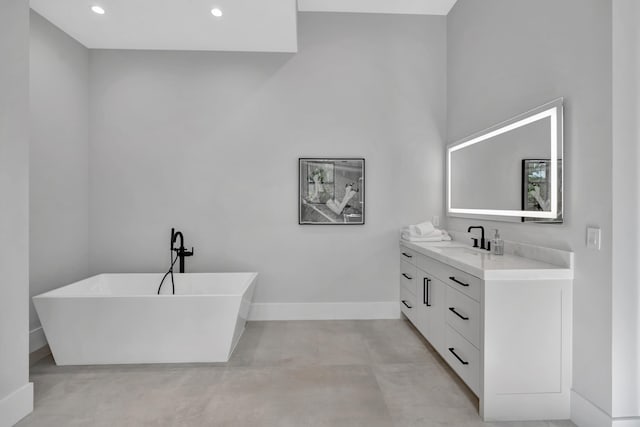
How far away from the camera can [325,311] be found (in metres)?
3.93

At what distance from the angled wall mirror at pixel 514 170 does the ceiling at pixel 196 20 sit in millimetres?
1702

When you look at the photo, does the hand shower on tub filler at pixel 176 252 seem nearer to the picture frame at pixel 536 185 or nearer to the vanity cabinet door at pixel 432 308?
the vanity cabinet door at pixel 432 308

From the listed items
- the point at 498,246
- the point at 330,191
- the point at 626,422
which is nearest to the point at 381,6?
the point at 330,191

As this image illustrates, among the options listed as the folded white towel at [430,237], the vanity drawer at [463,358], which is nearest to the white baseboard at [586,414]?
the vanity drawer at [463,358]

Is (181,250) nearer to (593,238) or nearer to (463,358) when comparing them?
(463,358)

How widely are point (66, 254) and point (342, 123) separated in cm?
296

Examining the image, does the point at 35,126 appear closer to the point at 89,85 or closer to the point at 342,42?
the point at 89,85

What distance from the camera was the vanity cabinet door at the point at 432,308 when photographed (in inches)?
108

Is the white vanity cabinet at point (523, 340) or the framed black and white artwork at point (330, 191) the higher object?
the framed black and white artwork at point (330, 191)

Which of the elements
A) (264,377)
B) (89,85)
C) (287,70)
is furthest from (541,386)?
(89,85)

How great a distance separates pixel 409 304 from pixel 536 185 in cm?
167

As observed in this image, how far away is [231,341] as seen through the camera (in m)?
2.84

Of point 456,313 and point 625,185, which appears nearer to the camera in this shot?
point 625,185

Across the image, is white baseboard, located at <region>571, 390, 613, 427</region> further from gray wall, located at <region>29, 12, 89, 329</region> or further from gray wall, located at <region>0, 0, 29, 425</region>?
gray wall, located at <region>29, 12, 89, 329</region>
